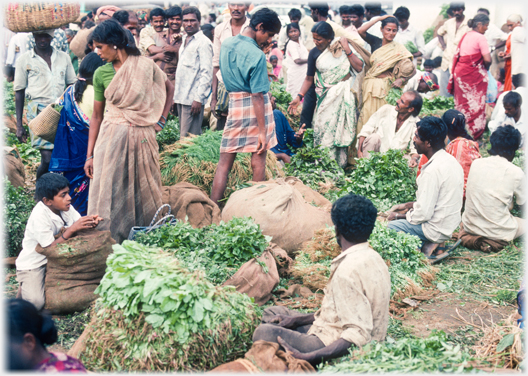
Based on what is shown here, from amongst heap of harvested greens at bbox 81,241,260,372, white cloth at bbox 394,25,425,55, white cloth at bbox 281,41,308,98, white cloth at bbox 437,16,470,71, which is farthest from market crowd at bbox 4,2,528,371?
white cloth at bbox 437,16,470,71

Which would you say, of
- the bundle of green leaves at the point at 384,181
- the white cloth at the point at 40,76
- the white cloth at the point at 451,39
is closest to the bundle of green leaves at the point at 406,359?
the bundle of green leaves at the point at 384,181

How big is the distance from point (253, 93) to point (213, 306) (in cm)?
261

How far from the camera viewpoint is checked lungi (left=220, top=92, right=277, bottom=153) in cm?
508

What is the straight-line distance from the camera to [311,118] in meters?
7.73

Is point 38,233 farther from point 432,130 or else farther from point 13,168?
point 432,130

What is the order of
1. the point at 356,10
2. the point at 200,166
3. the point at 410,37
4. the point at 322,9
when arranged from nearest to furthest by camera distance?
the point at 200,166 → the point at 356,10 → the point at 322,9 → the point at 410,37

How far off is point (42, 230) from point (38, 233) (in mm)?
37

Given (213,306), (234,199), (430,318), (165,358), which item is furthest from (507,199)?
(165,358)

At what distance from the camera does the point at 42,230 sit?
3.64 meters

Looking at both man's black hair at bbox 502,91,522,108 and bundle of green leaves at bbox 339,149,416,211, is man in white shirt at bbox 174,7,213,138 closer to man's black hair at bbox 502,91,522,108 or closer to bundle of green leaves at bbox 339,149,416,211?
bundle of green leaves at bbox 339,149,416,211

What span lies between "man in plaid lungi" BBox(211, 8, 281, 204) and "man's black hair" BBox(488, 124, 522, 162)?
2.24 metres

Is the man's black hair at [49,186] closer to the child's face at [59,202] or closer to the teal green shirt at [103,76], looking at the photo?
the child's face at [59,202]

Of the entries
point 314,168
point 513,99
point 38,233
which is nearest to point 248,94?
point 314,168

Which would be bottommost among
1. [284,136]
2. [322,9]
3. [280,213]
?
[280,213]
